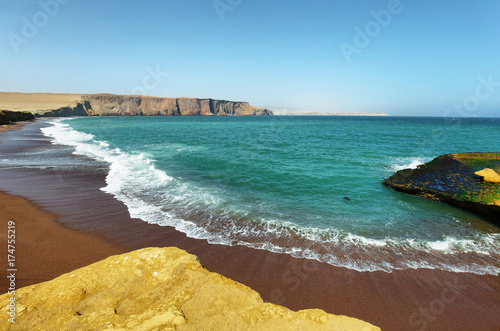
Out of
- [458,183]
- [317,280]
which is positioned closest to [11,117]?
[317,280]

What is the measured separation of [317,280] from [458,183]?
41.4ft

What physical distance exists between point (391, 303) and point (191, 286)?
513 cm

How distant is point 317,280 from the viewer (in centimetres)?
646

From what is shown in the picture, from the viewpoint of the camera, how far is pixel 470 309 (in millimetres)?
5621

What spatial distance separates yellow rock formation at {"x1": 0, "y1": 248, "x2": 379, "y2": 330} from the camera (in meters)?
Result: 3.31

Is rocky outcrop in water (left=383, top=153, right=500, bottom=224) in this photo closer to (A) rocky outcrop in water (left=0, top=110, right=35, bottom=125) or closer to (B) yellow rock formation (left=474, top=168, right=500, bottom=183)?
(B) yellow rock formation (left=474, top=168, right=500, bottom=183)

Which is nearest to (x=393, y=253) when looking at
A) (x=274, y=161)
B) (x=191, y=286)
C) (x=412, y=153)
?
(x=191, y=286)

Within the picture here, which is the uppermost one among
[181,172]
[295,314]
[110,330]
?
[110,330]

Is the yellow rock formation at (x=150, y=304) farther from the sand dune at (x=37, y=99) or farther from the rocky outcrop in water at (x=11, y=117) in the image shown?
the sand dune at (x=37, y=99)

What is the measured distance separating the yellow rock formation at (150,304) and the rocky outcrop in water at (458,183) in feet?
40.4

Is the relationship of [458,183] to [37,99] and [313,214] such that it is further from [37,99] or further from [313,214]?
[37,99]

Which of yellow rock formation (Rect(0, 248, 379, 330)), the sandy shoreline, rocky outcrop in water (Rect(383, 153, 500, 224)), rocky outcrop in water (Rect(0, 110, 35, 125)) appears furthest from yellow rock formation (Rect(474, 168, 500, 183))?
rocky outcrop in water (Rect(0, 110, 35, 125))

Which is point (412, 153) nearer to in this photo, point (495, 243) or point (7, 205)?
point (495, 243)

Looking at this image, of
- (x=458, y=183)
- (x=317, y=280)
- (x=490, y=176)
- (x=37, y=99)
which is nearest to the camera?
(x=317, y=280)
